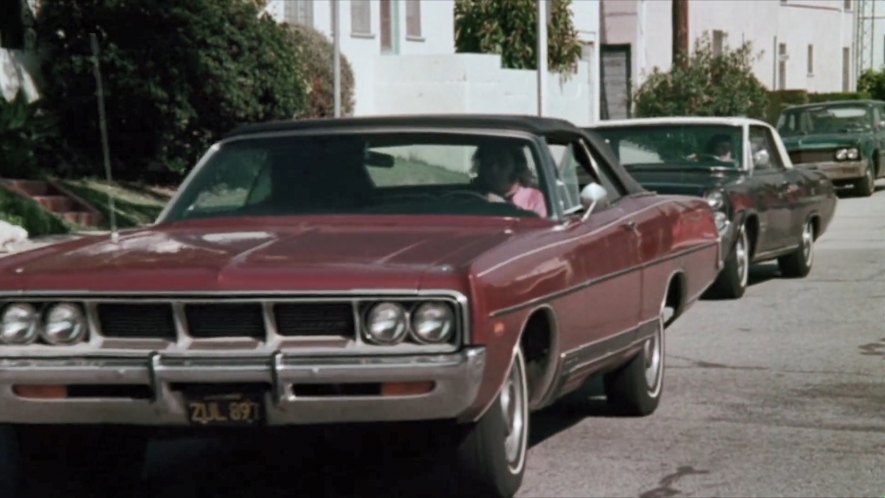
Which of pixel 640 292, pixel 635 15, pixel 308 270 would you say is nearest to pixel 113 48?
pixel 640 292

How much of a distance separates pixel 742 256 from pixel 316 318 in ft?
28.6

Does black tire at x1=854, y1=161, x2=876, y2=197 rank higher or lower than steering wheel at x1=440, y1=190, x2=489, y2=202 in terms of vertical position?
lower

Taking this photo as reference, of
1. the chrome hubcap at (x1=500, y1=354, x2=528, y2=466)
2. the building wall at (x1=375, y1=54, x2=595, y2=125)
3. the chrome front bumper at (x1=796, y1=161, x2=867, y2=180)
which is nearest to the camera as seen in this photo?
the chrome hubcap at (x1=500, y1=354, x2=528, y2=466)

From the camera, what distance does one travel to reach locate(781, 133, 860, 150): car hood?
93.7 ft

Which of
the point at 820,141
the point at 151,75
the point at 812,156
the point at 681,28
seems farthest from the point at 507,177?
the point at 681,28

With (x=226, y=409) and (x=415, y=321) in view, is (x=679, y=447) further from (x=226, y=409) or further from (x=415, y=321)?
(x=226, y=409)

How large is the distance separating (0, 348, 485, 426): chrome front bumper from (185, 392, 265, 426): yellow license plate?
0.03m

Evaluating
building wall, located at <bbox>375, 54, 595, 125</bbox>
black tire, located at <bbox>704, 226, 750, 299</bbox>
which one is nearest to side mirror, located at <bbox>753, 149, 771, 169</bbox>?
black tire, located at <bbox>704, 226, 750, 299</bbox>

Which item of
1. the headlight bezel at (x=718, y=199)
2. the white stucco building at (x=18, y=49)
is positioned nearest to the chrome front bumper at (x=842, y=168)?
the white stucco building at (x=18, y=49)

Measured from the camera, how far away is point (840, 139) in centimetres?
2881

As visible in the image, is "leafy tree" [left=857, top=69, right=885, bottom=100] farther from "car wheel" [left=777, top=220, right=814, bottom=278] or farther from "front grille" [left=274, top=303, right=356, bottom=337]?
"front grille" [left=274, top=303, right=356, bottom=337]

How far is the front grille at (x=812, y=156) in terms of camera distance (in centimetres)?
2841

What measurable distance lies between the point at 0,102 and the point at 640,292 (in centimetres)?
1331

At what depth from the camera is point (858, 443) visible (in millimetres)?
8312
